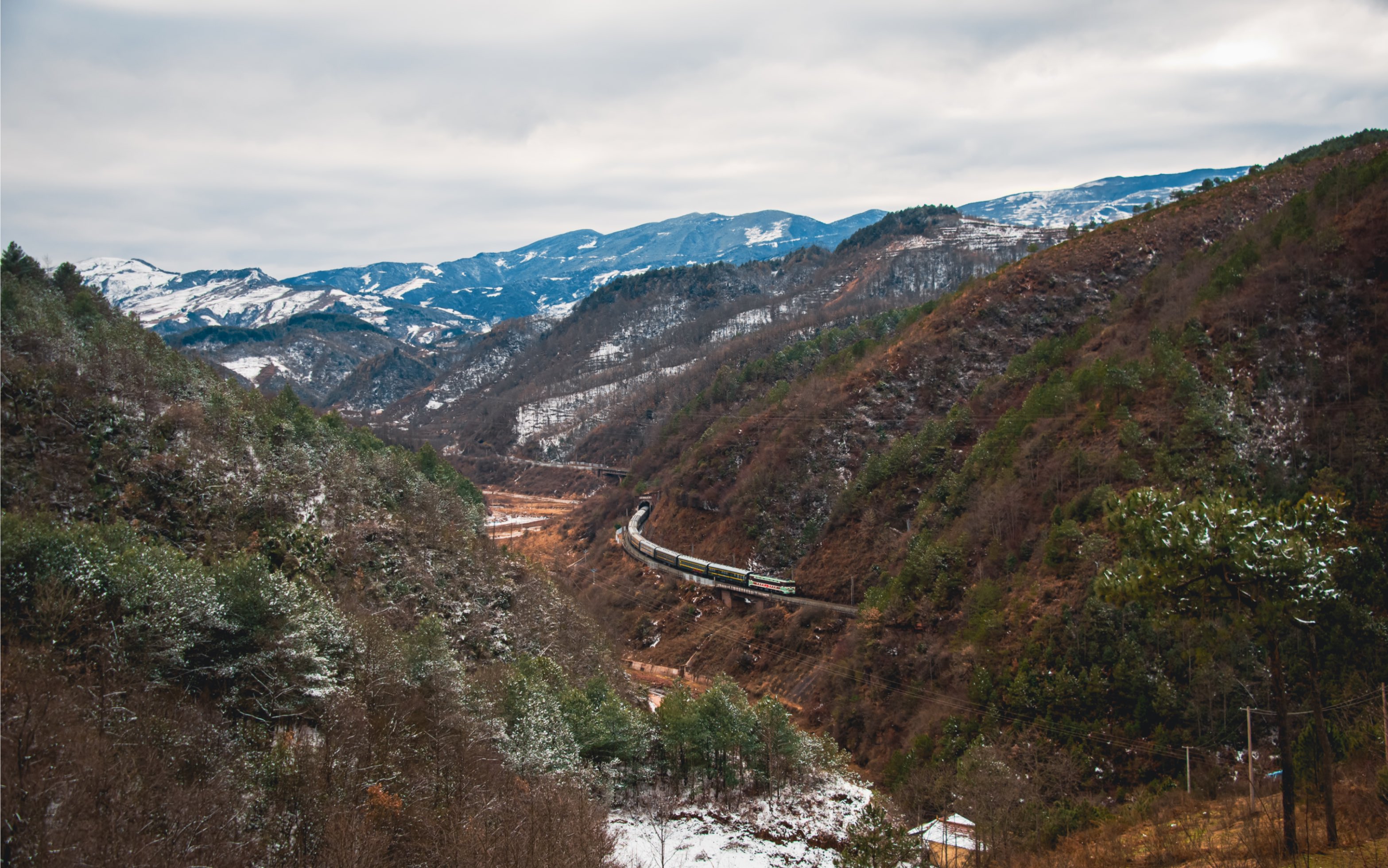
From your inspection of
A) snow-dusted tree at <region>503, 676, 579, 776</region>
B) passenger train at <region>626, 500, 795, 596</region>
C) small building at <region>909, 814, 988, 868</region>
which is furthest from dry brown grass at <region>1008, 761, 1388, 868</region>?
passenger train at <region>626, 500, 795, 596</region>

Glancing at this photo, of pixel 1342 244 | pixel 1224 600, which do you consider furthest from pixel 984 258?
pixel 1224 600

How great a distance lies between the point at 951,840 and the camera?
24.6m

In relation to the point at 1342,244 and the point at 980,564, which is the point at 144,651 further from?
the point at 1342,244

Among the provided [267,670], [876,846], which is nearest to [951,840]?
[876,846]

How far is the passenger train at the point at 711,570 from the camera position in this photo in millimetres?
59750

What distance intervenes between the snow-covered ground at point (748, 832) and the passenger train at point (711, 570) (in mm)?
29441

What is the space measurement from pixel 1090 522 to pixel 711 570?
3502cm

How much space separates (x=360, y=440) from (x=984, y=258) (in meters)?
170

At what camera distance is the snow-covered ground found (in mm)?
22781

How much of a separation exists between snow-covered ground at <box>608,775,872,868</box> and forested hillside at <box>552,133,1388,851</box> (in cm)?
444

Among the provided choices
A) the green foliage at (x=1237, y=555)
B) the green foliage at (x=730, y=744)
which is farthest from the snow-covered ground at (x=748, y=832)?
the green foliage at (x=1237, y=555)

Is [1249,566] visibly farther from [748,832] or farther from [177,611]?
[177,611]

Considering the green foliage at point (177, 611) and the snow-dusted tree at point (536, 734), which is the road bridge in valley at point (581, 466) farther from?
the green foliage at point (177, 611)

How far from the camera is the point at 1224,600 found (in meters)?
14.9
